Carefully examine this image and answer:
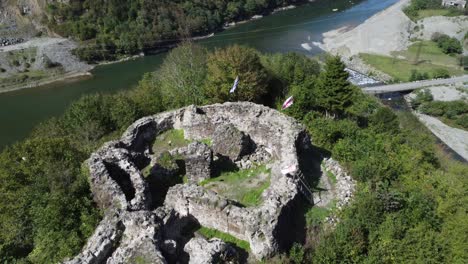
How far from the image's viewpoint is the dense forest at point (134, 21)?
99.8 m

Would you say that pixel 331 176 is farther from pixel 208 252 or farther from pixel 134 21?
pixel 134 21

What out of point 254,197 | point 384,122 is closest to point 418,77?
point 384,122

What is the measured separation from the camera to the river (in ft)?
235

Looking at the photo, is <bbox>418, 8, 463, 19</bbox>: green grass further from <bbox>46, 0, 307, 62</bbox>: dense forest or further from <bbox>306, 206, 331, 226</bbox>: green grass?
<bbox>306, 206, 331, 226</bbox>: green grass

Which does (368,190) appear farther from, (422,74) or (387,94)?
(422,74)

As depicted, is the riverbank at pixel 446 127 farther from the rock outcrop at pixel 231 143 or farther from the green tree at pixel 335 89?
the rock outcrop at pixel 231 143

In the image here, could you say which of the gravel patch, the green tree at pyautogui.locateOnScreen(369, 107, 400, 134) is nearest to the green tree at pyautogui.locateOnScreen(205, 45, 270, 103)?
the green tree at pyautogui.locateOnScreen(369, 107, 400, 134)

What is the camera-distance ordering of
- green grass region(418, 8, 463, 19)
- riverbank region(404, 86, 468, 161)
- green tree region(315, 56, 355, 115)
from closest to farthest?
green tree region(315, 56, 355, 115), riverbank region(404, 86, 468, 161), green grass region(418, 8, 463, 19)

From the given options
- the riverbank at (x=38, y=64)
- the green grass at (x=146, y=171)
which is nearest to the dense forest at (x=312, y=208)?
the green grass at (x=146, y=171)

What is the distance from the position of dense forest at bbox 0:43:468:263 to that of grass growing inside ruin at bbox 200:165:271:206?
10.3 ft

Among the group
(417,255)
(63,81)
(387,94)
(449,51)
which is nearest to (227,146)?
(417,255)

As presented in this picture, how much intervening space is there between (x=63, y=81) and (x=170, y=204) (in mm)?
76188

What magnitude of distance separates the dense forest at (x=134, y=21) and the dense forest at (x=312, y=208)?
61256 millimetres

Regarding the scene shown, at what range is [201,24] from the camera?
107438 millimetres
